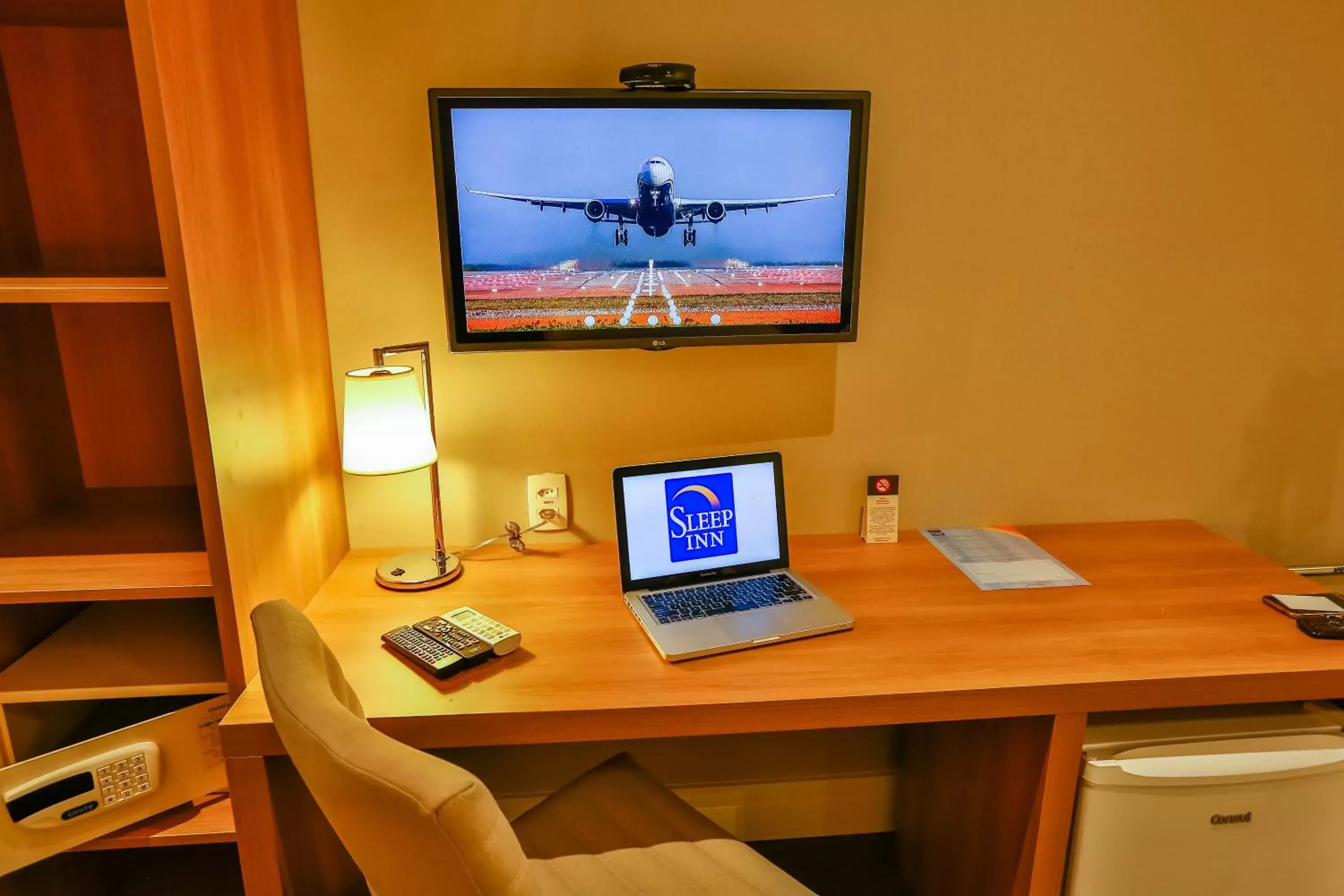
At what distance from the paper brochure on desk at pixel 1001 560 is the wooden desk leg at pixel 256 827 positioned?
1.34 metres

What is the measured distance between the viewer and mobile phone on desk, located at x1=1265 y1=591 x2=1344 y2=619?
60.6 inches

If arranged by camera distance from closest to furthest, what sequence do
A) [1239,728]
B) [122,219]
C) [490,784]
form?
[1239,728]
[122,219]
[490,784]

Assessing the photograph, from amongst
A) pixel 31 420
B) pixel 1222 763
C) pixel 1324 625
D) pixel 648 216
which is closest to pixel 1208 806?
pixel 1222 763

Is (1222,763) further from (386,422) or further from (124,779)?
(124,779)

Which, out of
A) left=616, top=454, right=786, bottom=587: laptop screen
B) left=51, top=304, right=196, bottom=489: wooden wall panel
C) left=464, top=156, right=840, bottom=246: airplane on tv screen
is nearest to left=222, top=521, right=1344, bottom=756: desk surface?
left=616, top=454, right=786, bottom=587: laptop screen

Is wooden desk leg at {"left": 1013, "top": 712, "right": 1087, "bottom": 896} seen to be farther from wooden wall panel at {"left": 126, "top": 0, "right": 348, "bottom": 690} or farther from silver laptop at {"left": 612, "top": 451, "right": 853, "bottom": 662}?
wooden wall panel at {"left": 126, "top": 0, "right": 348, "bottom": 690}

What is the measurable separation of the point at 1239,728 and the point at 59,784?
197cm

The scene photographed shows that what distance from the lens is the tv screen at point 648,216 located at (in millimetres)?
1539

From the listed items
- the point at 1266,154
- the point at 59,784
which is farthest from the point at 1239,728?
the point at 59,784

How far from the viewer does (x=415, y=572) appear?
168 centimetres

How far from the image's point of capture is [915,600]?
63.6 inches

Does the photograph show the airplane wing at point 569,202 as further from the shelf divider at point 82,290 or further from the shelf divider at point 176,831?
the shelf divider at point 176,831

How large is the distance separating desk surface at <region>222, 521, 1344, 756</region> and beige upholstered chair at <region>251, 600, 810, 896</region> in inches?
8.6

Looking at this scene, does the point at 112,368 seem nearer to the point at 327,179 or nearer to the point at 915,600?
the point at 327,179
